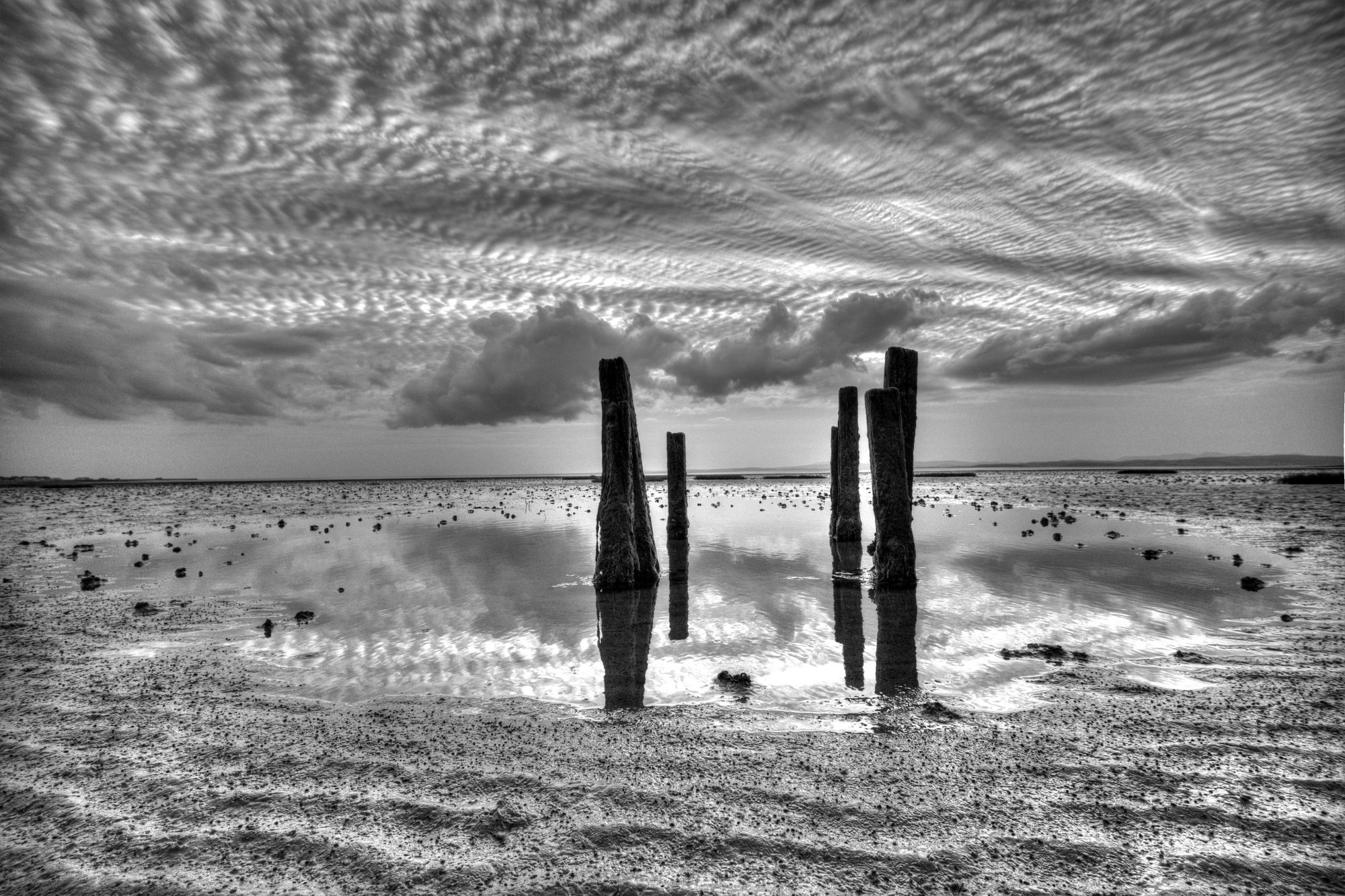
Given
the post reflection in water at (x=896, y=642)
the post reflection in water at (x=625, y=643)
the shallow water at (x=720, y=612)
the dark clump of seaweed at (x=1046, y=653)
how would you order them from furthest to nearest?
the dark clump of seaweed at (x=1046, y=653) < the shallow water at (x=720, y=612) < the post reflection in water at (x=896, y=642) < the post reflection in water at (x=625, y=643)

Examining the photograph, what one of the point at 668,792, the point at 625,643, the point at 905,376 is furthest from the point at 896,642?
the point at 905,376

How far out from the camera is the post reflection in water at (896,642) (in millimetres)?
6738

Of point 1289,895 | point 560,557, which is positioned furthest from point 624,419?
point 1289,895

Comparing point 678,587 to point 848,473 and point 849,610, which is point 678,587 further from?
point 848,473

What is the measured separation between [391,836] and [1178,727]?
20.8ft

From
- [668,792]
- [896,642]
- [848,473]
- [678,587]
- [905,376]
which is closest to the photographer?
[668,792]

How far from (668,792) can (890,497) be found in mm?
8828

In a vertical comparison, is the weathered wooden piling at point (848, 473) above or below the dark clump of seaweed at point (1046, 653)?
above

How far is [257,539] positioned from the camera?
2181cm


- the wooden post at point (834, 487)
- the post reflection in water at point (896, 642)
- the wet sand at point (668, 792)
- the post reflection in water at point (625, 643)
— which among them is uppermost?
the wooden post at point (834, 487)

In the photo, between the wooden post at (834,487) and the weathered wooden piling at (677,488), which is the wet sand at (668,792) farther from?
the weathered wooden piling at (677,488)

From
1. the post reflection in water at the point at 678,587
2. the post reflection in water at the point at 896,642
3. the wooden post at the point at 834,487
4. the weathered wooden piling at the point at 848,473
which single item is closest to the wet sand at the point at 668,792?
the post reflection in water at the point at 896,642

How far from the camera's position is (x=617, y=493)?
12.1 meters

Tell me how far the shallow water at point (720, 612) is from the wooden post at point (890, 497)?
0.61 m
